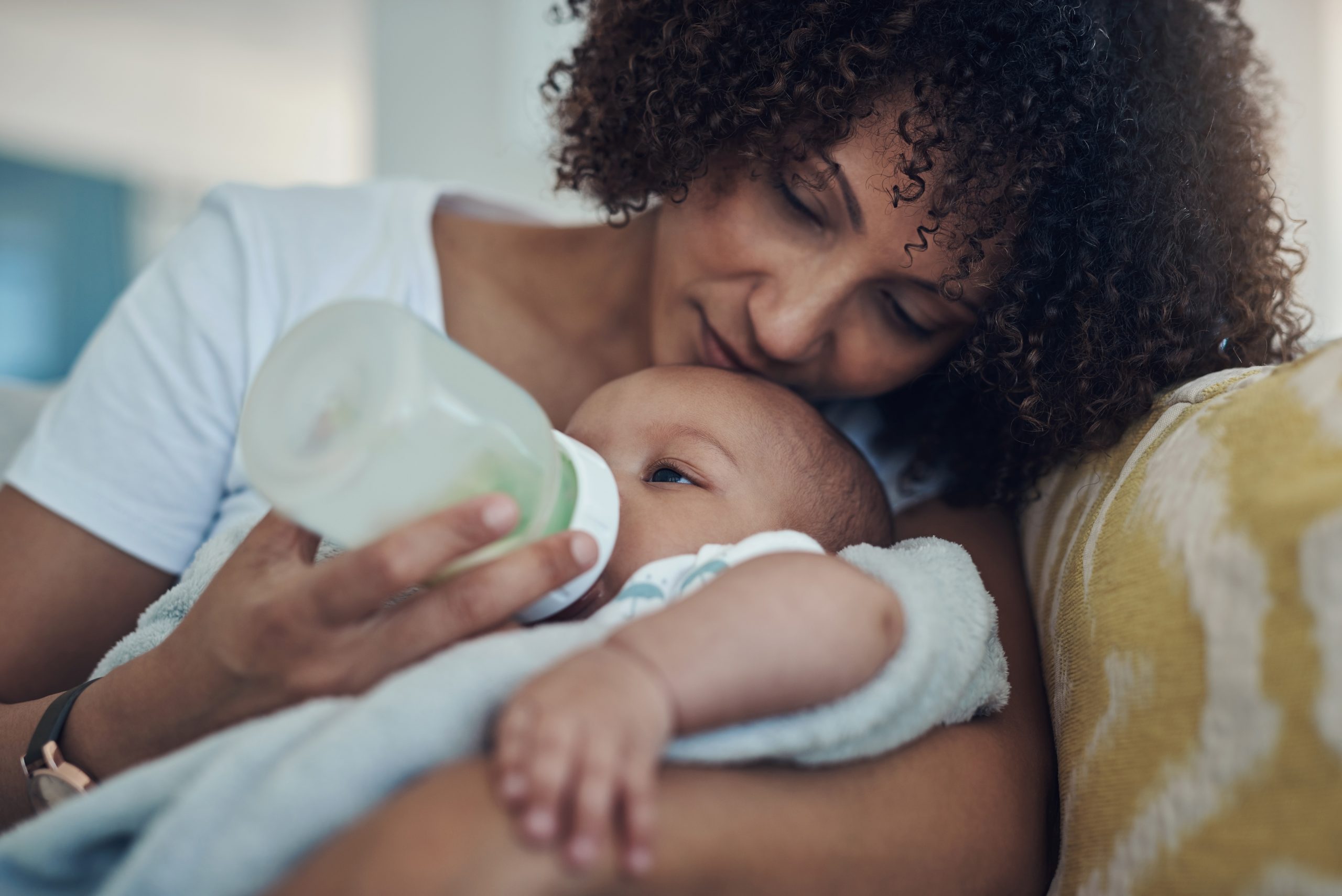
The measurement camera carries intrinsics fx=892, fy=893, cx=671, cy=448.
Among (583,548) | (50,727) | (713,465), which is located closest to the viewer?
(583,548)

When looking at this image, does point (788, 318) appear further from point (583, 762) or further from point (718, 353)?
point (583, 762)

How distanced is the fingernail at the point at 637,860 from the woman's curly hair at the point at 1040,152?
0.75 metres

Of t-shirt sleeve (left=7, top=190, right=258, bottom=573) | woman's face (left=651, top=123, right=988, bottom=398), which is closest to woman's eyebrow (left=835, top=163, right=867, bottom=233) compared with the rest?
woman's face (left=651, top=123, right=988, bottom=398)

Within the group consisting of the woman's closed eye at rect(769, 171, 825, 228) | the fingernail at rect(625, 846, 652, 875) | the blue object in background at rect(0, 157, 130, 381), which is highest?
the woman's closed eye at rect(769, 171, 825, 228)

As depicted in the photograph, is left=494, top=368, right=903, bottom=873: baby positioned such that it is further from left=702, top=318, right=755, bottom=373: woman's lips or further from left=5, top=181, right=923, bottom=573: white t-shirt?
left=5, top=181, right=923, bottom=573: white t-shirt

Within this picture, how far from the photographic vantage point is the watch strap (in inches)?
31.4

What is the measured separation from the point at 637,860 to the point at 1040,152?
2.85ft

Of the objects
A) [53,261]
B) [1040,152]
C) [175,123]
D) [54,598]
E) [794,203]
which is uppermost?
[1040,152]

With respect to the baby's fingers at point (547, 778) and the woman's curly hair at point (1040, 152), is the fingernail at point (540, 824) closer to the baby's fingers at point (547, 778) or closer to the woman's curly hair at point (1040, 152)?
the baby's fingers at point (547, 778)

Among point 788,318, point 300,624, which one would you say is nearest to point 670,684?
point 300,624

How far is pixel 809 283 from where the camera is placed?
1.05 meters

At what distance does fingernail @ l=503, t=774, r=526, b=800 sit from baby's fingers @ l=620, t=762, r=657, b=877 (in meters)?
0.06

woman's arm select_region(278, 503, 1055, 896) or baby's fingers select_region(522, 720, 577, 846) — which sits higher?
baby's fingers select_region(522, 720, 577, 846)

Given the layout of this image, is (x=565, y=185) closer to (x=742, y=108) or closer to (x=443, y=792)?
(x=742, y=108)
